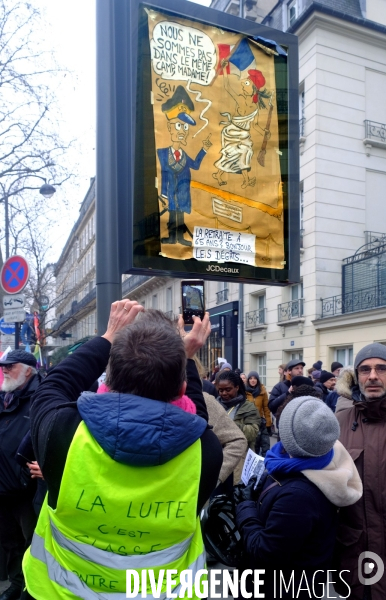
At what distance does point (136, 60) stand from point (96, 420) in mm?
2202

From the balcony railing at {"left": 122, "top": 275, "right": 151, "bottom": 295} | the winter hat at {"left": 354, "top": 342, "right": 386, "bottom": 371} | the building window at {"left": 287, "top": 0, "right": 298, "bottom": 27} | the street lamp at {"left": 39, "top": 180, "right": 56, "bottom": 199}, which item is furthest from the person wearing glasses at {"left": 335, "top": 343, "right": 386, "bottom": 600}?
the balcony railing at {"left": 122, "top": 275, "right": 151, "bottom": 295}

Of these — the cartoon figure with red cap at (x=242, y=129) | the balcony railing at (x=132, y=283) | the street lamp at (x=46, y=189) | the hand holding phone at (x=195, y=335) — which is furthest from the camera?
the balcony railing at (x=132, y=283)

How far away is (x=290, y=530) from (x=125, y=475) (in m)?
0.96

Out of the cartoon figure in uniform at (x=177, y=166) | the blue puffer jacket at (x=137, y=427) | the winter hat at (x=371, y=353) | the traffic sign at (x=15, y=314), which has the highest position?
the cartoon figure in uniform at (x=177, y=166)

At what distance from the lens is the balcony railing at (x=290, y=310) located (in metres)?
18.8

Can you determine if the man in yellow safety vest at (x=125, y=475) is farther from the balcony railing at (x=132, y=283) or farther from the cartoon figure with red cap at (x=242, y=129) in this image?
→ the balcony railing at (x=132, y=283)

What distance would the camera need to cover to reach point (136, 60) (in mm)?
3170

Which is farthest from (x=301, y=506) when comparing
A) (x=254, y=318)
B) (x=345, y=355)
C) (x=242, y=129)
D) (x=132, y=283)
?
(x=132, y=283)

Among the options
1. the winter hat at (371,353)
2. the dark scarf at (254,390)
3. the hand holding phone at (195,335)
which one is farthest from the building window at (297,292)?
the hand holding phone at (195,335)

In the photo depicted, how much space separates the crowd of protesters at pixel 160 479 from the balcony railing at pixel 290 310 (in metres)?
15.9

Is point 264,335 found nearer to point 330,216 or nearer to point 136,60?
point 330,216

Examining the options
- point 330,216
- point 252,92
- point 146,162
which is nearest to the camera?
point 146,162

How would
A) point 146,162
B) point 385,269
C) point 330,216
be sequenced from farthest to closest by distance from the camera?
point 330,216 → point 385,269 → point 146,162

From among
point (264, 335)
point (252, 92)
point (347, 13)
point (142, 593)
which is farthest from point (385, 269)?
point (142, 593)
